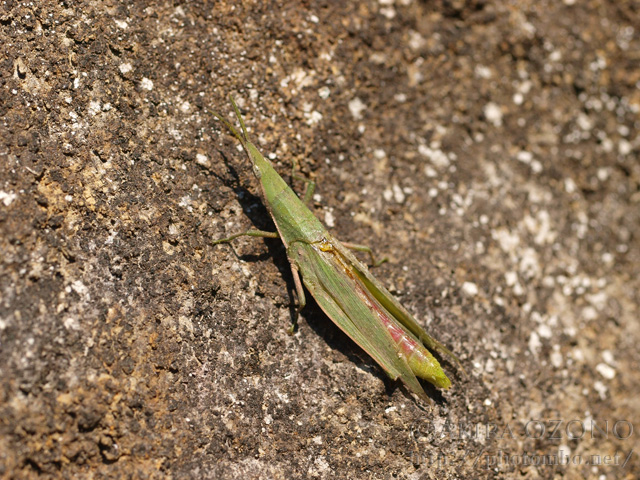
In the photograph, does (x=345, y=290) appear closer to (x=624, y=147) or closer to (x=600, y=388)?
(x=600, y=388)

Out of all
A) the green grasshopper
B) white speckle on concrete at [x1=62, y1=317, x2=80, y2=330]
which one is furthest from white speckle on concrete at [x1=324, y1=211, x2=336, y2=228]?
white speckle on concrete at [x1=62, y1=317, x2=80, y2=330]

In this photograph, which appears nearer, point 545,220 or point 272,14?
point 272,14

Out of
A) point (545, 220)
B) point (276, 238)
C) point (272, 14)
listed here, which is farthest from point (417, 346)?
point (272, 14)

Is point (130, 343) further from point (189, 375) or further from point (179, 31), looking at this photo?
point (179, 31)

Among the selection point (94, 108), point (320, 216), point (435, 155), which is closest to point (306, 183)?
point (320, 216)

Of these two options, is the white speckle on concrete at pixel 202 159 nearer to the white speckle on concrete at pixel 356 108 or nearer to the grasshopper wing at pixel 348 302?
the grasshopper wing at pixel 348 302

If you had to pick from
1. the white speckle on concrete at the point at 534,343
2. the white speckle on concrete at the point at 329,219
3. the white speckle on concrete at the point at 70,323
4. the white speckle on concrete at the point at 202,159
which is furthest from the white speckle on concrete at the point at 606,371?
the white speckle on concrete at the point at 70,323

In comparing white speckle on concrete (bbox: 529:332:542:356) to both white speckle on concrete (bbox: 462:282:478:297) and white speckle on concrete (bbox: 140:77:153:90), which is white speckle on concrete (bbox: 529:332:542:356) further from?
white speckle on concrete (bbox: 140:77:153:90)
